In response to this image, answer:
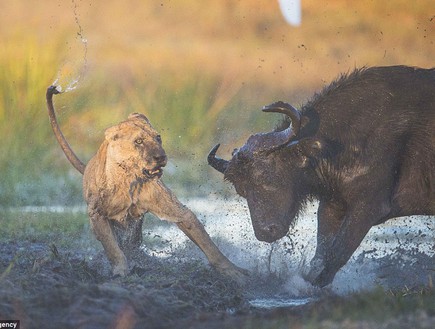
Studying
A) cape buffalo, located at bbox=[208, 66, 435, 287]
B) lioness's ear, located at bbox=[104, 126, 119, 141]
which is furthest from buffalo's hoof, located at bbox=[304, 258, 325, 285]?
lioness's ear, located at bbox=[104, 126, 119, 141]

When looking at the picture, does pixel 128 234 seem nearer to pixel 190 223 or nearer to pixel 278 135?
pixel 190 223

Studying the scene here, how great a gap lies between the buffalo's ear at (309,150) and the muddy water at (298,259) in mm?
626

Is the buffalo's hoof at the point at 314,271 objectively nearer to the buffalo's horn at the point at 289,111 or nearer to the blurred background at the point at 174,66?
the buffalo's horn at the point at 289,111

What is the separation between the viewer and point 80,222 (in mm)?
12484

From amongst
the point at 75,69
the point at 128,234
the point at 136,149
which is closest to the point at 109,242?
the point at 128,234

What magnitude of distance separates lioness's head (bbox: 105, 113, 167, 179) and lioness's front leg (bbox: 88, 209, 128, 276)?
40 cm

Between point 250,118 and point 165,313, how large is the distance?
9.27m

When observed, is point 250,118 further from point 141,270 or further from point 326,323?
point 326,323

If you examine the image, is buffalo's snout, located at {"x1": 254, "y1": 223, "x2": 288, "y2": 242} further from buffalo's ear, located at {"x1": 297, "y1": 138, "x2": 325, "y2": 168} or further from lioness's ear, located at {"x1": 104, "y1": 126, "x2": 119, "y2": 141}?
lioness's ear, located at {"x1": 104, "y1": 126, "x2": 119, "y2": 141}

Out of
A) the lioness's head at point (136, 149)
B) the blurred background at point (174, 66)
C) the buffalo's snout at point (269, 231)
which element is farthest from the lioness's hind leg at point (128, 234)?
the blurred background at point (174, 66)

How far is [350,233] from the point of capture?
29.9 ft

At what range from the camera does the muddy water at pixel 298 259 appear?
30.5 feet

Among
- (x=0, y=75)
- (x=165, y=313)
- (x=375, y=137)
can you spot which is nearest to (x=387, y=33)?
(x=0, y=75)

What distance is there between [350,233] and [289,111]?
99 centimetres
